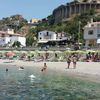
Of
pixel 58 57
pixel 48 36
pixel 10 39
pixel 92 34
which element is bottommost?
pixel 58 57

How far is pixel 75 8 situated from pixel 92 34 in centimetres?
5462

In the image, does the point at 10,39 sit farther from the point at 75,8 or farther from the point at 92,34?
the point at 92,34

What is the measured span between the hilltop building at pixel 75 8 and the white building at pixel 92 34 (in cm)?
4512

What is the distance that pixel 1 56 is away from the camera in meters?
75.7

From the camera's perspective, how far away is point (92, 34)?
94312 mm

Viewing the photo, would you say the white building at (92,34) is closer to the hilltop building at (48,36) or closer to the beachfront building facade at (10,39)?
the hilltop building at (48,36)

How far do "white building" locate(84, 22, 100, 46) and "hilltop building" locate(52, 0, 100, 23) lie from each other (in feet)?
148

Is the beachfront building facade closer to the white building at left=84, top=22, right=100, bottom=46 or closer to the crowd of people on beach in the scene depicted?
the white building at left=84, top=22, right=100, bottom=46

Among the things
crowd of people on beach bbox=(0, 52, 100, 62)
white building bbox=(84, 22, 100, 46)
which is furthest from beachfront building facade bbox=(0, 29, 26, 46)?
crowd of people on beach bbox=(0, 52, 100, 62)

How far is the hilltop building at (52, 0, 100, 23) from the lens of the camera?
146 meters

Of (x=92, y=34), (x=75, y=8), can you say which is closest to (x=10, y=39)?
(x=75, y=8)

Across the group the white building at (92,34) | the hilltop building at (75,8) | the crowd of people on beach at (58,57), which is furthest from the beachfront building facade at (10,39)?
the crowd of people on beach at (58,57)

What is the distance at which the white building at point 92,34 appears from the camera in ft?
304

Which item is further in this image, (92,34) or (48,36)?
(48,36)
